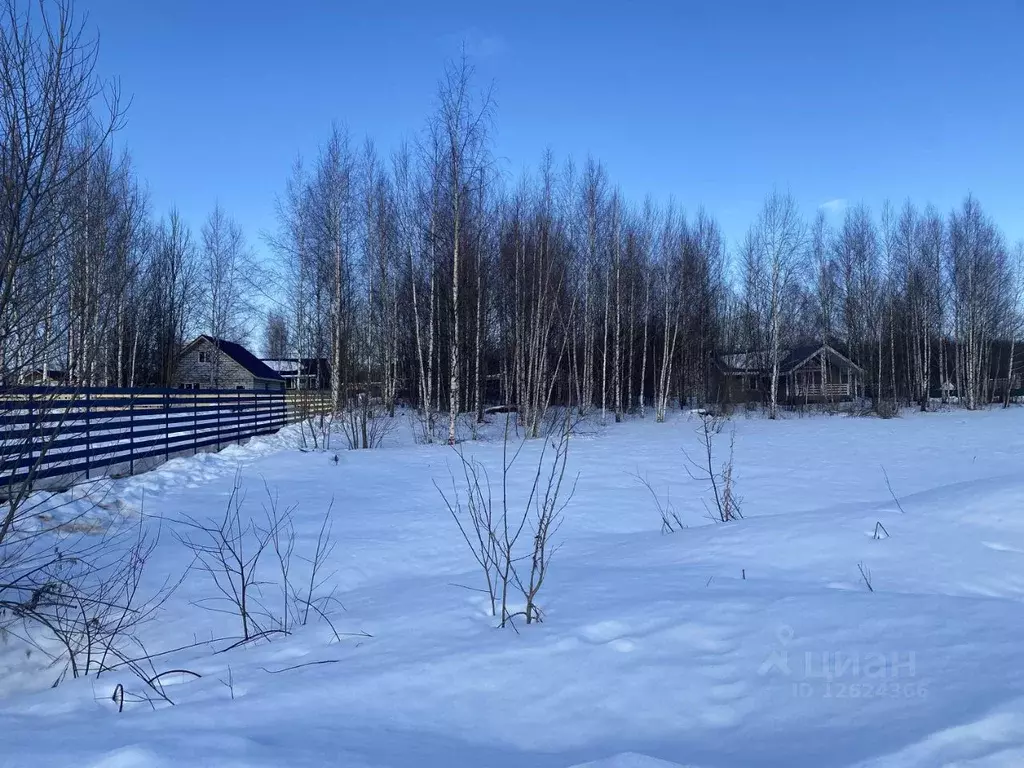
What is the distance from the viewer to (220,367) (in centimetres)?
3444

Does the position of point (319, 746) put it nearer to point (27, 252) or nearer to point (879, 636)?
point (879, 636)

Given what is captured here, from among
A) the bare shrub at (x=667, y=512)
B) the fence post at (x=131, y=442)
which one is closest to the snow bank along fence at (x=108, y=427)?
the fence post at (x=131, y=442)

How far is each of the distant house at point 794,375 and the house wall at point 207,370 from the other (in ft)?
91.9

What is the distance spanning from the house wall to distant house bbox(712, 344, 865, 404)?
1103 inches

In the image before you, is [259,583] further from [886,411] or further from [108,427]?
[886,411]

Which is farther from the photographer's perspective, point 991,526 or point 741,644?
point 991,526

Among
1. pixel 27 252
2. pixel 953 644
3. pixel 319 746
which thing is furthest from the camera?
pixel 27 252

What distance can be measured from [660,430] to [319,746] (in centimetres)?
1726

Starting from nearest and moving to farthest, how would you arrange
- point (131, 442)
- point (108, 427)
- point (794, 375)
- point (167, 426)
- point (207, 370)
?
1. point (108, 427)
2. point (131, 442)
3. point (167, 426)
4. point (794, 375)
5. point (207, 370)

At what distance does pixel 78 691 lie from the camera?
2.86 meters

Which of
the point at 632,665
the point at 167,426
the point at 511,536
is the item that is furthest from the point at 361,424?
the point at 632,665

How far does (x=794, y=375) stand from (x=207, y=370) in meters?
33.9

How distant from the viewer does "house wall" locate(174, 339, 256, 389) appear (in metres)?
32.2

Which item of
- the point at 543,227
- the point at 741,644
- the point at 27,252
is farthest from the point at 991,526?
the point at 543,227
